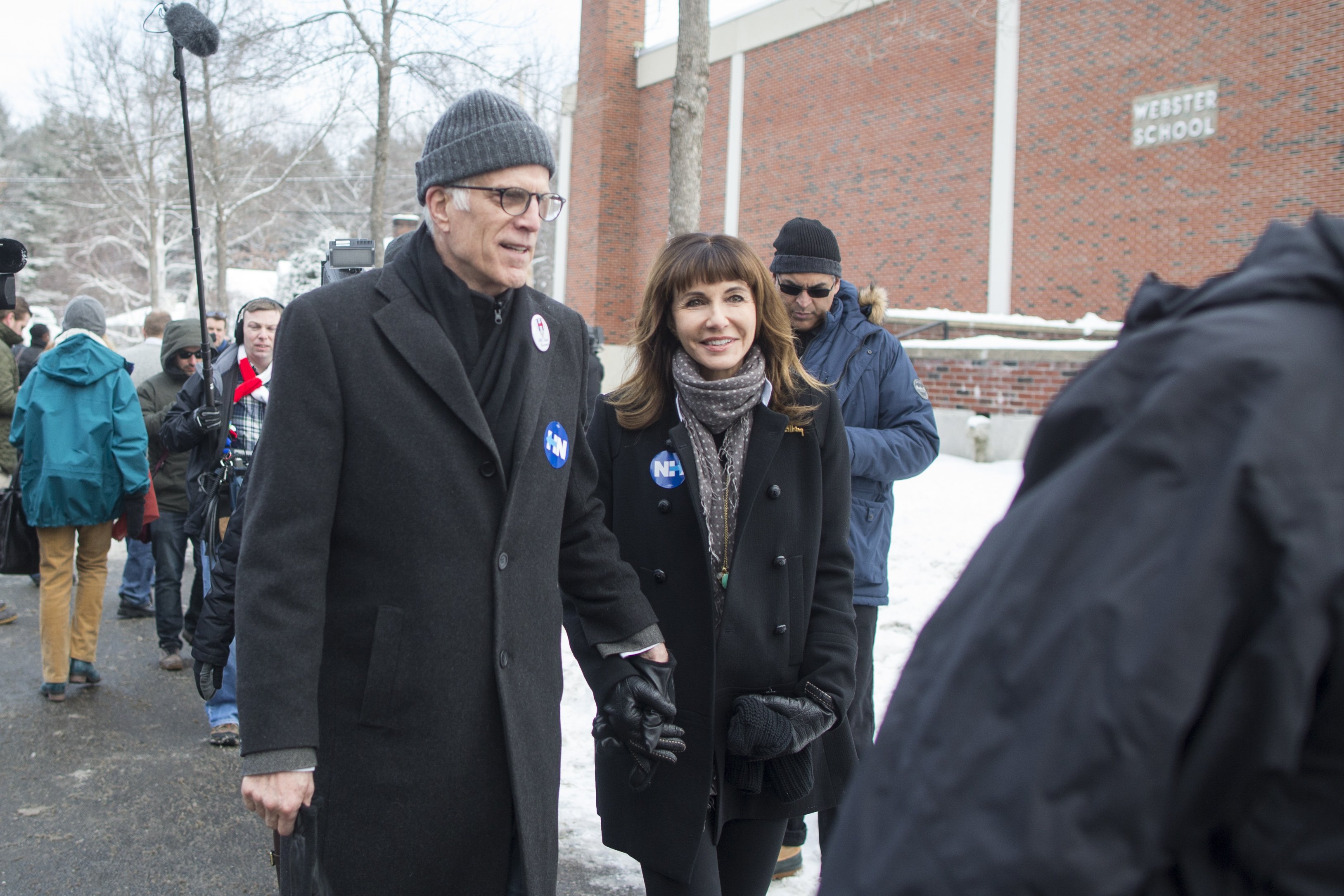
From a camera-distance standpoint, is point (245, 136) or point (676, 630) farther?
point (245, 136)

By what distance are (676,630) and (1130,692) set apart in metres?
1.96

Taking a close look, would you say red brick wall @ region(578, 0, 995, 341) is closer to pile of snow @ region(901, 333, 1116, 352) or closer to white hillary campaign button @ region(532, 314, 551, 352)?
pile of snow @ region(901, 333, 1116, 352)

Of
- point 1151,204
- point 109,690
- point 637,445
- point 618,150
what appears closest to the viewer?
point 637,445

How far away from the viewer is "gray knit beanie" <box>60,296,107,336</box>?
6.41 metres

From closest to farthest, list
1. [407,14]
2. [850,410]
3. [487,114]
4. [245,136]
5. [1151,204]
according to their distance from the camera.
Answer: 1. [487,114]
2. [850,410]
3. [407,14]
4. [1151,204]
5. [245,136]

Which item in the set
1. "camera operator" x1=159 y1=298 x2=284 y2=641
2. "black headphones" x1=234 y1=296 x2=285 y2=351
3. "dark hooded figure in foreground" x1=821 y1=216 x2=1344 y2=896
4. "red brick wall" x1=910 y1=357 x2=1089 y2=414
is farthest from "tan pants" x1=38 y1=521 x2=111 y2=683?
"red brick wall" x1=910 y1=357 x2=1089 y2=414

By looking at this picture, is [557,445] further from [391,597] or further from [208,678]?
[208,678]

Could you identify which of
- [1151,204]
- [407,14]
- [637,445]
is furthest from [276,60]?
[637,445]

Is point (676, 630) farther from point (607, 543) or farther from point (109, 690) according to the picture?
point (109, 690)

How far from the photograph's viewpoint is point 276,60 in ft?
49.9

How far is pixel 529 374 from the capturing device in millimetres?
2377

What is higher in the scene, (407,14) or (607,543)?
(407,14)

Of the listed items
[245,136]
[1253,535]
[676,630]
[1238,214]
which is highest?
[245,136]

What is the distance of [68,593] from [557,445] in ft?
16.0
